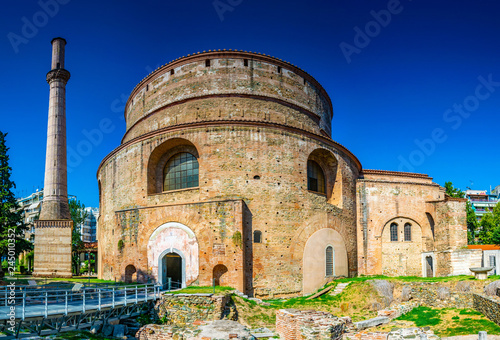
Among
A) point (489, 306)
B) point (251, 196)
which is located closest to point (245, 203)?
point (251, 196)

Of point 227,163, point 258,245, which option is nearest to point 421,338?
point 258,245

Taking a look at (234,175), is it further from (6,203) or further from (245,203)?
(6,203)

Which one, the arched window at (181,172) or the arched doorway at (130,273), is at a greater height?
the arched window at (181,172)

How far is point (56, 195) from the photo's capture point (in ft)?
82.2

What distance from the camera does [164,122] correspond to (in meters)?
23.8

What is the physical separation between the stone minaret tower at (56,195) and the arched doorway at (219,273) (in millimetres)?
10572

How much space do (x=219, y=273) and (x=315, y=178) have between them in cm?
816

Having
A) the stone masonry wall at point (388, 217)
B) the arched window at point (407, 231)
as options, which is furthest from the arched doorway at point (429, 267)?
the arched window at point (407, 231)

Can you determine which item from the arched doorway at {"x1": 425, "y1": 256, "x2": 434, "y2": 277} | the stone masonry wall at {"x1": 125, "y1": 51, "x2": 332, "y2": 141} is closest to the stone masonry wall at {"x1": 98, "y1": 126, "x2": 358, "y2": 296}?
the stone masonry wall at {"x1": 125, "y1": 51, "x2": 332, "y2": 141}

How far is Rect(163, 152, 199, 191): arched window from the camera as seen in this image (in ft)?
68.8

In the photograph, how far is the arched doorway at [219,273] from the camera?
1830 cm

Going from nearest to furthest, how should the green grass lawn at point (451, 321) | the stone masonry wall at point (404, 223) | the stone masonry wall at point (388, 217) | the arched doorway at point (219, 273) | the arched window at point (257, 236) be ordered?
the green grass lawn at point (451, 321) < the arched doorway at point (219, 273) < the arched window at point (257, 236) < the stone masonry wall at point (404, 223) < the stone masonry wall at point (388, 217)

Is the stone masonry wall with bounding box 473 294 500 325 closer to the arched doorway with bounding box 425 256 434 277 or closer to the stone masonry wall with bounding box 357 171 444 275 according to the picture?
the stone masonry wall with bounding box 357 171 444 275

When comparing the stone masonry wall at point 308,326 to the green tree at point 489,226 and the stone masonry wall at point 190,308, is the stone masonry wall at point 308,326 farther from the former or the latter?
the green tree at point 489,226
